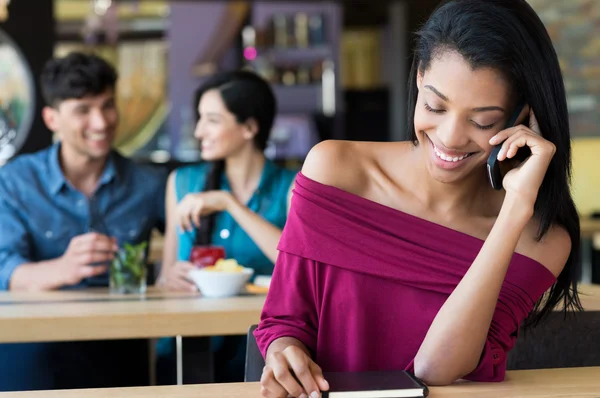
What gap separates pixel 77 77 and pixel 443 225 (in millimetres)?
2083

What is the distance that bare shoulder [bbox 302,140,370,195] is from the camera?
5.47ft

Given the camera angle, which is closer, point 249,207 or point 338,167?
point 338,167

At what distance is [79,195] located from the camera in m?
3.34

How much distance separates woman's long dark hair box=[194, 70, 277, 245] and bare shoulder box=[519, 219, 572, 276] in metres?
1.89

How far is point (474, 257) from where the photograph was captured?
5.33 feet

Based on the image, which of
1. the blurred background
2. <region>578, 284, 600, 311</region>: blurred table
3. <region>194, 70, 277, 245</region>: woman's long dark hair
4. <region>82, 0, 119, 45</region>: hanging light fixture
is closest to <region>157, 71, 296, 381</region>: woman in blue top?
<region>194, 70, 277, 245</region>: woman's long dark hair

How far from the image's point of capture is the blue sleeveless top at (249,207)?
10.7ft

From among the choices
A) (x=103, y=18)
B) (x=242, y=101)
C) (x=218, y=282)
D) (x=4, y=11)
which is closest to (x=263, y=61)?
(x=103, y=18)

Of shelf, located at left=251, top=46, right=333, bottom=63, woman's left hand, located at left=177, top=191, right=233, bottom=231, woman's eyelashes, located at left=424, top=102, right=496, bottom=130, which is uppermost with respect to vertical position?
shelf, located at left=251, top=46, right=333, bottom=63

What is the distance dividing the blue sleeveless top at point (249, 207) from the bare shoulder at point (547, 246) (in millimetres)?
1669

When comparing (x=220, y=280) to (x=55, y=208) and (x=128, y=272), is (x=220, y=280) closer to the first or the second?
(x=128, y=272)

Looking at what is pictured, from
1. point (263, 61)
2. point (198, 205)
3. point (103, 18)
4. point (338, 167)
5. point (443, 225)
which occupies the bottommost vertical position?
point (198, 205)

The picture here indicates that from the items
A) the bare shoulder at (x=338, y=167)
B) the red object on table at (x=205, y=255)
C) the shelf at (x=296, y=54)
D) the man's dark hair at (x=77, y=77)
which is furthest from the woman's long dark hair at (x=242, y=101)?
the shelf at (x=296, y=54)

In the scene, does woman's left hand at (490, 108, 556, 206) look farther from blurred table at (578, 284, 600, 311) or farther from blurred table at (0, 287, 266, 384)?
blurred table at (0, 287, 266, 384)
